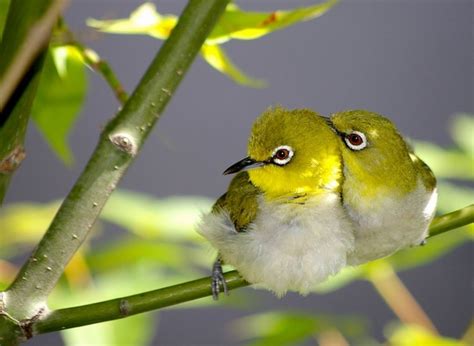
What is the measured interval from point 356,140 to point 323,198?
0.07m

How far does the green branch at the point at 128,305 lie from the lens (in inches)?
16.9

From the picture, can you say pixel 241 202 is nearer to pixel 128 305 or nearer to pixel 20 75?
pixel 128 305

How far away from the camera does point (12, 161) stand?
402 mm

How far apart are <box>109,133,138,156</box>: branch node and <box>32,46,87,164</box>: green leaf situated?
0.20 meters

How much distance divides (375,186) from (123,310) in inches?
17.5

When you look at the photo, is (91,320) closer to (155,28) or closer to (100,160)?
(100,160)

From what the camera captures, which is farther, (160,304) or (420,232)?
(420,232)

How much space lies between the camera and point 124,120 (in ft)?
1.38

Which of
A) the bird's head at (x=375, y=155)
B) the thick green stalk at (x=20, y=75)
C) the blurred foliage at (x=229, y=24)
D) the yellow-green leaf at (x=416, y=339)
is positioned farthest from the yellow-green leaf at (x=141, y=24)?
the yellow-green leaf at (x=416, y=339)

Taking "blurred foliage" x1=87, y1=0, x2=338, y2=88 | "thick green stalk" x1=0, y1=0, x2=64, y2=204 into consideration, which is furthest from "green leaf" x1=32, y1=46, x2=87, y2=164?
"thick green stalk" x1=0, y1=0, x2=64, y2=204

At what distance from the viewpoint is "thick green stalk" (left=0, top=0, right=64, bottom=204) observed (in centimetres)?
34

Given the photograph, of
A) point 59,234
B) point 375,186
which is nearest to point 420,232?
point 375,186

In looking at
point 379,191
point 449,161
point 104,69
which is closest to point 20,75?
point 104,69

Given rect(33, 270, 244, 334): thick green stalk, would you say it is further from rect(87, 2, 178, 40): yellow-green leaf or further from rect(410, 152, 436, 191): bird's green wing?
rect(410, 152, 436, 191): bird's green wing
